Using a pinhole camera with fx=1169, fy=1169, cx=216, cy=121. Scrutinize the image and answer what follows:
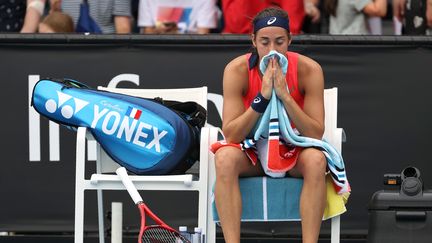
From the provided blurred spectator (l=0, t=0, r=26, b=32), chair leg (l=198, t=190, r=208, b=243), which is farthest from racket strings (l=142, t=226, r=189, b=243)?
blurred spectator (l=0, t=0, r=26, b=32)

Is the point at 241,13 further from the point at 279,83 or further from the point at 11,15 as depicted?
→ the point at 279,83

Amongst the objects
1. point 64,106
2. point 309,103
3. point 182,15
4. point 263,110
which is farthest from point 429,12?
point 64,106

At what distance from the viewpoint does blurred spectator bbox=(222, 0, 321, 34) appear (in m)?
8.66

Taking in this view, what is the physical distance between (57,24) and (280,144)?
113 inches

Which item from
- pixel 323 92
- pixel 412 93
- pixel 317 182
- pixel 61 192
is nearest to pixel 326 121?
pixel 323 92

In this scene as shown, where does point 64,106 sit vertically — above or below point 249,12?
below

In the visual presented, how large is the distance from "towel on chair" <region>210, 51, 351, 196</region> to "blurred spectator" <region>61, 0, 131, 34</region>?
9.84 feet

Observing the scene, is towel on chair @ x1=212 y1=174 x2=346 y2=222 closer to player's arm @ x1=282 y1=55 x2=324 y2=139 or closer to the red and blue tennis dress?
the red and blue tennis dress

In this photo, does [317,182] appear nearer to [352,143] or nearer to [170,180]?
[170,180]

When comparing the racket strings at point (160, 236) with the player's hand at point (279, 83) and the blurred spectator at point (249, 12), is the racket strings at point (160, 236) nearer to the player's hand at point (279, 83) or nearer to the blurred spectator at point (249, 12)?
the player's hand at point (279, 83)

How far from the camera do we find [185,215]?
7660 millimetres

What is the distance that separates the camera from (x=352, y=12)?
8.85m

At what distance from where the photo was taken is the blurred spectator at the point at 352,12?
28.9 ft

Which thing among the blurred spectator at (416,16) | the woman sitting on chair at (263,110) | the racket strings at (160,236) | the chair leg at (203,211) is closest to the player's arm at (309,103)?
the woman sitting on chair at (263,110)
